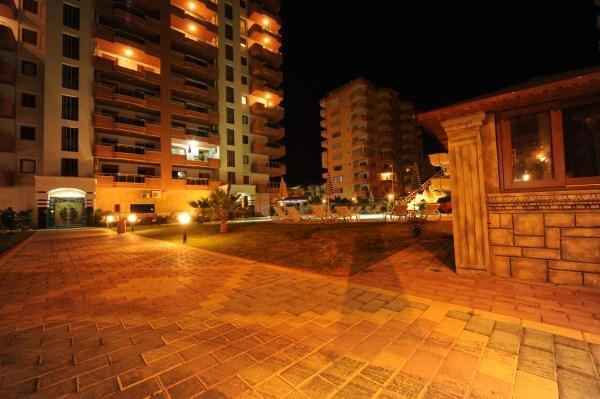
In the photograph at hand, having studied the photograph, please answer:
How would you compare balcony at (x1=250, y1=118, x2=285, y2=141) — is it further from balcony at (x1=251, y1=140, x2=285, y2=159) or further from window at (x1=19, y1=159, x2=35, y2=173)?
window at (x1=19, y1=159, x2=35, y2=173)

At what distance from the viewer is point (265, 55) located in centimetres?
3575

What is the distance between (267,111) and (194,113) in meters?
10.0

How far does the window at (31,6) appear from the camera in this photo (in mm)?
22797

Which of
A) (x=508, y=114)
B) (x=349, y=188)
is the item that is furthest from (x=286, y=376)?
(x=349, y=188)

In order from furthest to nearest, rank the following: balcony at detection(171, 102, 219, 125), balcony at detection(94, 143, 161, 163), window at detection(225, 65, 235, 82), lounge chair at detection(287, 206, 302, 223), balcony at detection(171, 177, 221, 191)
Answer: window at detection(225, 65, 235, 82)
balcony at detection(171, 102, 219, 125)
balcony at detection(171, 177, 221, 191)
balcony at detection(94, 143, 161, 163)
lounge chair at detection(287, 206, 302, 223)

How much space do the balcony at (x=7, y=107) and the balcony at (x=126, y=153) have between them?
613 cm

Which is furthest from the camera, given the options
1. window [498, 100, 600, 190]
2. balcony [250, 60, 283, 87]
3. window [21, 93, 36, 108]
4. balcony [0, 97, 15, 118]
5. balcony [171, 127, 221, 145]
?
balcony [250, 60, 283, 87]

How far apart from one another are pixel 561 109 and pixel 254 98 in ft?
116

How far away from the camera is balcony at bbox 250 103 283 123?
34281 mm

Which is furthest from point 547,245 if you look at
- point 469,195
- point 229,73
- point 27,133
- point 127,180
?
point 229,73

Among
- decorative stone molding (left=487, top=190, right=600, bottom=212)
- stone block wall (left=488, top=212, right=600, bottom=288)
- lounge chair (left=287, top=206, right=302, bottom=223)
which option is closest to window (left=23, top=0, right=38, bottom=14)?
lounge chair (left=287, top=206, right=302, bottom=223)

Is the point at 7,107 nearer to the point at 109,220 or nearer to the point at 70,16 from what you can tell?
the point at 70,16

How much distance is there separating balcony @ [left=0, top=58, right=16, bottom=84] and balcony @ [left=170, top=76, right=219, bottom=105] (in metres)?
12.1

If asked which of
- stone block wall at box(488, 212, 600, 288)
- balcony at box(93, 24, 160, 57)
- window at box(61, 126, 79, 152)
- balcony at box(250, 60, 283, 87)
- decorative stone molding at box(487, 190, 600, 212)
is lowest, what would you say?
stone block wall at box(488, 212, 600, 288)
